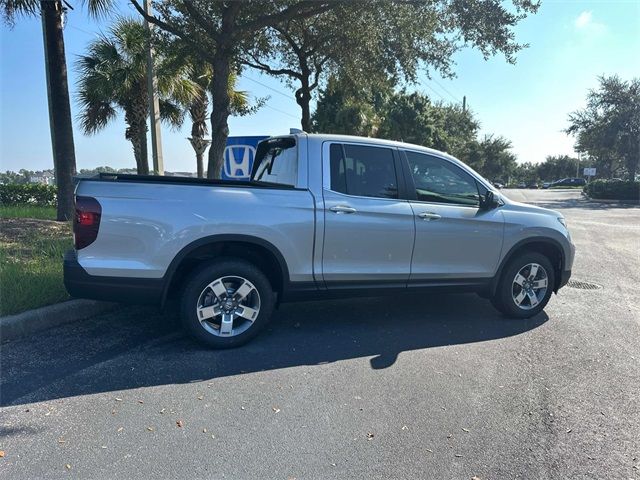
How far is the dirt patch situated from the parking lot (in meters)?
3.84

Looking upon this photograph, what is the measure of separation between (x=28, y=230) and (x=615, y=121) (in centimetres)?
3506

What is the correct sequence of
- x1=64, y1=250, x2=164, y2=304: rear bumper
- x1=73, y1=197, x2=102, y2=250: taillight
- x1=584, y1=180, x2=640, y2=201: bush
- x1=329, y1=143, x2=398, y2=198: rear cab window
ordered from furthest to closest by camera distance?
1. x1=584, y1=180, x2=640, y2=201: bush
2. x1=329, y1=143, x2=398, y2=198: rear cab window
3. x1=64, y1=250, x2=164, y2=304: rear bumper
4. x1=73, y1=197, x2=102, y2=250: taillight

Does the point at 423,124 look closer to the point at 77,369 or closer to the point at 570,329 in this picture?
the point at 570,329

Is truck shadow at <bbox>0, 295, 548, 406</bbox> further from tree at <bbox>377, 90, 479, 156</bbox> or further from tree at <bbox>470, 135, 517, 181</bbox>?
tree at <bbox>470, 135, 517, 181</bbox>

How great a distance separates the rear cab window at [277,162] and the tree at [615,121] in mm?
34012

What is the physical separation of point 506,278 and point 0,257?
248 inches

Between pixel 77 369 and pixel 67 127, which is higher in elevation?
pixel 67 127

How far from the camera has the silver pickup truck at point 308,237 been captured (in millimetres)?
4035

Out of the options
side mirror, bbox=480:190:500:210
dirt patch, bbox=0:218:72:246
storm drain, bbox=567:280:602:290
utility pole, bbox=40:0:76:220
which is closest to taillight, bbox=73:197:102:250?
side mirror, bbox=480:190:500:210

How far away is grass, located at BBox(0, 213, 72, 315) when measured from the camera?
4855mm

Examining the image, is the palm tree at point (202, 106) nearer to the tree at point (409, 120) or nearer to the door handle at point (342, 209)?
the door handle at point (342, 209)

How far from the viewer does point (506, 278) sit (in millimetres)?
5480

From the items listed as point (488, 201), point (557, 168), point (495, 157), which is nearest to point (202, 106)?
point (488, 201)

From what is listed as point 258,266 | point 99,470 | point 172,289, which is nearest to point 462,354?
point 258,266
